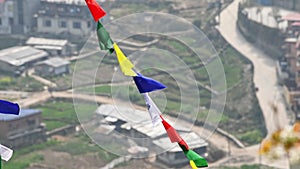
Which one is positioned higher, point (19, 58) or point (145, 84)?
point (145, 84)

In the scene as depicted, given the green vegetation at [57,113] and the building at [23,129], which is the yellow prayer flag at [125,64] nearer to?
the building at [23,129]

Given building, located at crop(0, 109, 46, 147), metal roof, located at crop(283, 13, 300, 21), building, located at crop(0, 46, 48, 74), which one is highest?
metal roof, located at crop(283, 13, 300, 21)

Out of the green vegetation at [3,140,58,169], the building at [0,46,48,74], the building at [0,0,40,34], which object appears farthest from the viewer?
the building at [0,0,40,34]

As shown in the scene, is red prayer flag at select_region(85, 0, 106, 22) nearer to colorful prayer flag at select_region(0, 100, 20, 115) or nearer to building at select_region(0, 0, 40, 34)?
colorful prayer flag at select_region(0, 100, 20, 115)

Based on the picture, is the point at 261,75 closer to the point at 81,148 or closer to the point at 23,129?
the point at 81,148

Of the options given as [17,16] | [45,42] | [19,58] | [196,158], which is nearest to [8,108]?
[196,158]

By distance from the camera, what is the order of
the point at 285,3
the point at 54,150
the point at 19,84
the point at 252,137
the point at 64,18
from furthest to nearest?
the point at 285,3
the point at 64,18
the point at 19,84
the point at 252,137
the point at 54,150

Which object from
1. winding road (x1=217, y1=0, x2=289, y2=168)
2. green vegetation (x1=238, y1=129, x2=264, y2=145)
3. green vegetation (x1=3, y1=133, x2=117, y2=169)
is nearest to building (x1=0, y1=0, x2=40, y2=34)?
winding road (x1=217, y1=0, x2=289, y2=168)
